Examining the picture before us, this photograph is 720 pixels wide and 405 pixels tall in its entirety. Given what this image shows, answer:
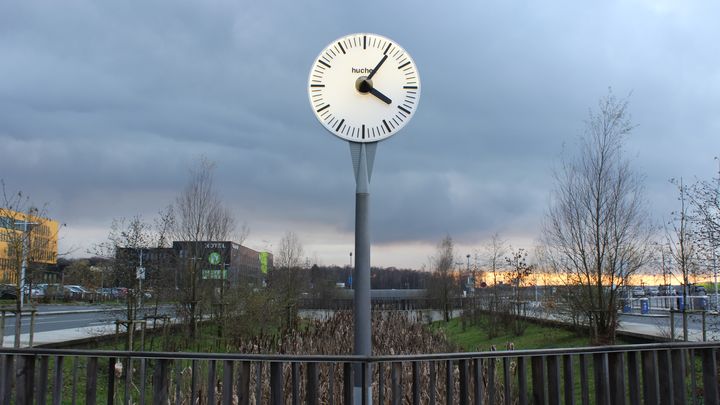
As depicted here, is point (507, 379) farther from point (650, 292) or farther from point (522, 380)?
point (650, 292)

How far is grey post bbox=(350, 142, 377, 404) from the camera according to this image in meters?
4.52

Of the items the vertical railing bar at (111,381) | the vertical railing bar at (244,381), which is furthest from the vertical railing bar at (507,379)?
the vertical railing bar at (111,381)

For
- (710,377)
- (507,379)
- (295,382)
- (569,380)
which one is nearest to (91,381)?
(295,382)

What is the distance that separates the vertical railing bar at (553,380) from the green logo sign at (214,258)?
1727 centimetres

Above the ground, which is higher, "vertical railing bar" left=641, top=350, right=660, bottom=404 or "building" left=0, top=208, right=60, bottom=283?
"building" left=0, top=208, right=60, bottom=283

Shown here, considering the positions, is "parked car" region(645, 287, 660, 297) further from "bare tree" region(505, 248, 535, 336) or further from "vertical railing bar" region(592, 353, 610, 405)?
"vertical railing bar" region(592, 353, 610, 405)

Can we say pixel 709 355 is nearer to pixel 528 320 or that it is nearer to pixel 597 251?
pixel 597 251

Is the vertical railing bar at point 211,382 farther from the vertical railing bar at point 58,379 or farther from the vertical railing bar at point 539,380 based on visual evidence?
the vertical railing bar at point 539,380

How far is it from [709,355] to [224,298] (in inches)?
639

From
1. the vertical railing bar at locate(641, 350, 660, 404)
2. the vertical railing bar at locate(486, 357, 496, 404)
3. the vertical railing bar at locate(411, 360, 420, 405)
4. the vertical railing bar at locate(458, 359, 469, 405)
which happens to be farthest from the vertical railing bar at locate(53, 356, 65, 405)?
the vertical railing bar at locate(641, 350, 660, 404)

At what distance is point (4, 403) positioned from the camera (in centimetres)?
468

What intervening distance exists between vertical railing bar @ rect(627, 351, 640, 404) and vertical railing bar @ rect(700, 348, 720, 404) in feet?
2.52

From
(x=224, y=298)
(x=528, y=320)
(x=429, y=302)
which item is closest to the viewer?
(x=224, y=298)

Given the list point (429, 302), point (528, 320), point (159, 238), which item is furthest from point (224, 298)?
point (429, 302)
